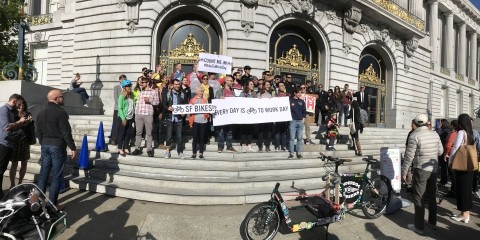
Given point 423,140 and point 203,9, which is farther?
point 203,9

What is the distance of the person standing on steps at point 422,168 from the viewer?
5305mm

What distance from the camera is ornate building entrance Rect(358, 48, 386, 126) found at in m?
23.2

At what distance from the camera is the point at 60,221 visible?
3227 millimetres

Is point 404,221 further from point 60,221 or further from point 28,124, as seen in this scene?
point 28,124

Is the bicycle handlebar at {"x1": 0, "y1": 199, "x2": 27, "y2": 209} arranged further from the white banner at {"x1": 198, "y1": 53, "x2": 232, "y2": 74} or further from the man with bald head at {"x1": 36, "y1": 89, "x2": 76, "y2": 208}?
the white banner at {"x1": 198, "y1": 53, "x2": 232, "y2": 74}

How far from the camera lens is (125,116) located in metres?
7.98

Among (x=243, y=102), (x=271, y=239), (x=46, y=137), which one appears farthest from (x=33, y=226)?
(x=243, y=102)

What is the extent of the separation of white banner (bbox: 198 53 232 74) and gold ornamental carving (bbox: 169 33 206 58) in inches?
186

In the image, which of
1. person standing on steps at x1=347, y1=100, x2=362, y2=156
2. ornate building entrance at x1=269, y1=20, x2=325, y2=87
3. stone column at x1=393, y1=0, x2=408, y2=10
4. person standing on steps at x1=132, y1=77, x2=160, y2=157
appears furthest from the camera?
stone column at x1=393, y1=0, x2=408, y2=10

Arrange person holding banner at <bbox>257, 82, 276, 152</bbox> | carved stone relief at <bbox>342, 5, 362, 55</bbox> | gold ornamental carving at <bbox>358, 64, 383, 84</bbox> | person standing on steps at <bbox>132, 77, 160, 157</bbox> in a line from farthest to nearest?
gold ornamental carving at <bbox>358, 64, 383, 84</bbox> → carved stone relief at <bbox>342, 5, 362, 55</bbox> → person holding banner at <bbox>257, 82, 276, 152</bbox> → person standing on steps at <bbox>132, 77, 160, 157</bbox>

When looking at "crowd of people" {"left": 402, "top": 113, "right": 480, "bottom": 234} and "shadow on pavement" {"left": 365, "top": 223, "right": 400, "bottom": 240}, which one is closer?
"shadow on pavement" {"left": 365, "top": 223, "right": 400, "bottom": 240}

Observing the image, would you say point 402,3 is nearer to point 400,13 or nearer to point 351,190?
point 400,13

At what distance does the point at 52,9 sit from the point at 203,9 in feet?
61.6

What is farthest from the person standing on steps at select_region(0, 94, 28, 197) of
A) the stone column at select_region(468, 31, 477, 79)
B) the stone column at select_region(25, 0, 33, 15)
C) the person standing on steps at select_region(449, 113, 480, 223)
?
the stone column at select_region(468, 31, 477, 79)
